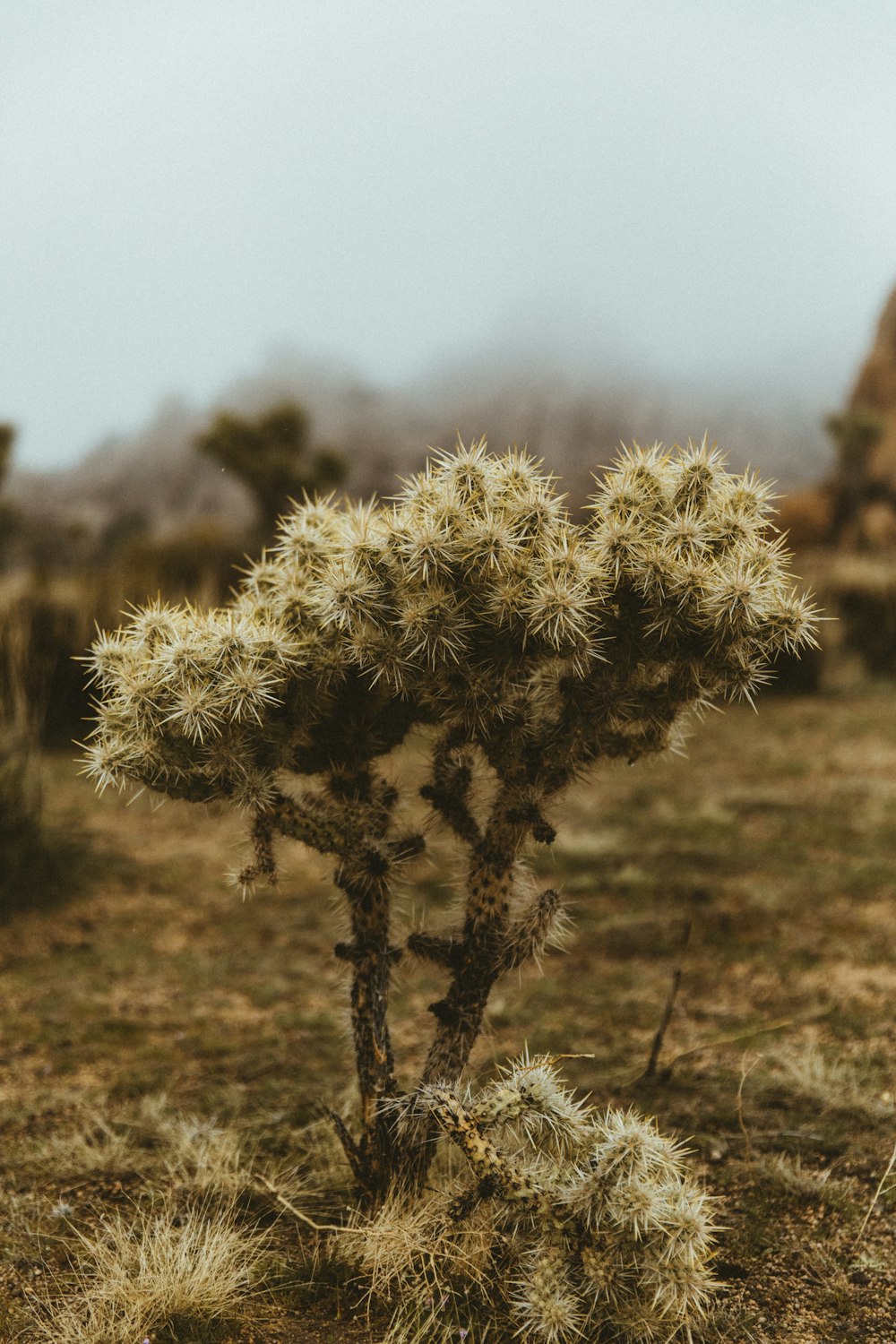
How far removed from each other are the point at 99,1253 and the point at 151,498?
2160 inches

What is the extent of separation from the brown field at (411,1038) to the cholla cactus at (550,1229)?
0.40ft

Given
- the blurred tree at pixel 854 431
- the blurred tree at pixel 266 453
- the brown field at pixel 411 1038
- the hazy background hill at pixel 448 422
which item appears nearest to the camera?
the brown field at pixel 411 1038

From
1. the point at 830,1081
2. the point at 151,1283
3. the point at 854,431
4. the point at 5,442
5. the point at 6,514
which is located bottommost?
the point at 151,1283

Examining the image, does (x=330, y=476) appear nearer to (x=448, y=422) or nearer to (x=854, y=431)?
(x=854, y=431)

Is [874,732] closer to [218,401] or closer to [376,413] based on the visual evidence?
[376,413]

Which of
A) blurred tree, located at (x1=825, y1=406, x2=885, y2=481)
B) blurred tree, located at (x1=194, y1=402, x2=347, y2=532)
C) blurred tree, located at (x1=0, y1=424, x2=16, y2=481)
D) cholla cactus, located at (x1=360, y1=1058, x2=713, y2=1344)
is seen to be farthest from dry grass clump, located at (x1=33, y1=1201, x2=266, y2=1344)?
blurred tree, located at (x1=825, y1=406, x2=885, y2=481)

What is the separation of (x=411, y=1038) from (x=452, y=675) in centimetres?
213

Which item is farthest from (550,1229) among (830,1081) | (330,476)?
(330,476)

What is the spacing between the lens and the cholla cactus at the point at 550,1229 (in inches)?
83.6

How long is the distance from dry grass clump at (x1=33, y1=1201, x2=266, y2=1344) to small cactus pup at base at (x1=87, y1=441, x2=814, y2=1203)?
1.21 feet

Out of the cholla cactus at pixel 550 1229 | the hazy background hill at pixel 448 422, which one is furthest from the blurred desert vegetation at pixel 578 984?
the hazy background hill at pixel 448 422

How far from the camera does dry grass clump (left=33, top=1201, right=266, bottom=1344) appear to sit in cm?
226

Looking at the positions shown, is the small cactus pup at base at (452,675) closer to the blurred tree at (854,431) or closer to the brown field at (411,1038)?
the brown field at (411,1038)

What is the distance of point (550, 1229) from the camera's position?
224 cm
